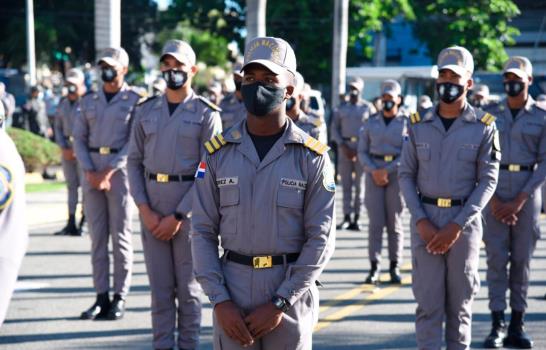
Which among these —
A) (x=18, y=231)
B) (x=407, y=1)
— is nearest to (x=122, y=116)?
(x=18, y=231)

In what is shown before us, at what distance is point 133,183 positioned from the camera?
7.45 meters

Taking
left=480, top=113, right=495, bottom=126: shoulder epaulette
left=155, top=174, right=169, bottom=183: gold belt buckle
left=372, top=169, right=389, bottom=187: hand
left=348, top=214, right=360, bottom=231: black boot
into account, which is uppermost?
left=480, top=113, right=495, bottom=126: shoulder epaulette

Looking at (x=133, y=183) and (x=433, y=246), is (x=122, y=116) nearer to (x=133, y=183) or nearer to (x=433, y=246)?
(x=133, y=183)

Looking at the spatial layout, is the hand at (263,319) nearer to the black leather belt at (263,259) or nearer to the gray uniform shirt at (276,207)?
the gray uniform shirt at (276,207)

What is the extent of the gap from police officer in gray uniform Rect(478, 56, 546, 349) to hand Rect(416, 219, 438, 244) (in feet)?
5.43

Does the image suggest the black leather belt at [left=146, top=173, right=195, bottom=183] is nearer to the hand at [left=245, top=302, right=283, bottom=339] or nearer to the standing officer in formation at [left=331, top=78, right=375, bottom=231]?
the hand at [left=245, top=302, right=283, bottom=339]

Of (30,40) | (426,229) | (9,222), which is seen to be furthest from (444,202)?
(30,40)

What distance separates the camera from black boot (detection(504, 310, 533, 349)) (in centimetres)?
812

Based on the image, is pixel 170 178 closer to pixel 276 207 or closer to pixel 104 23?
pixel 276 207

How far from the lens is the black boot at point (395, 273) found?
1112 cm

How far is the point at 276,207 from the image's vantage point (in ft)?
15.6

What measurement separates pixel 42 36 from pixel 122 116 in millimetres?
32169

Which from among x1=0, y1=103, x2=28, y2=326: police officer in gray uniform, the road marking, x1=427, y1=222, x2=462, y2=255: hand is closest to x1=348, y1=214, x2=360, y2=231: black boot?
the road marking

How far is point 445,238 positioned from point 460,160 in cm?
59
